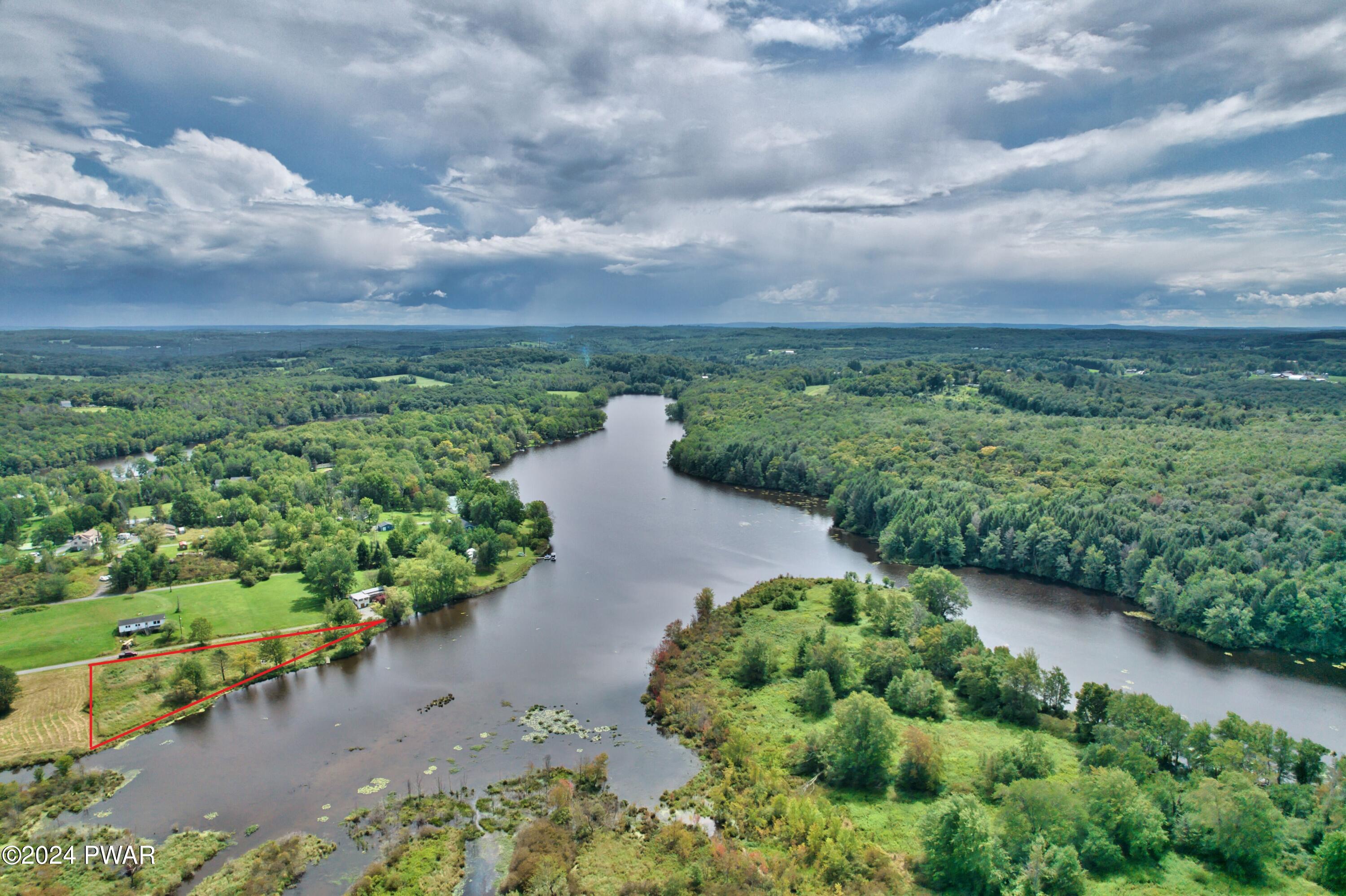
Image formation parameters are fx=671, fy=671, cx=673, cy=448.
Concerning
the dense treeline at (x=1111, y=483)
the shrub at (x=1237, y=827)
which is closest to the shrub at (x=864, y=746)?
the shrub at (x=1237, y=827)

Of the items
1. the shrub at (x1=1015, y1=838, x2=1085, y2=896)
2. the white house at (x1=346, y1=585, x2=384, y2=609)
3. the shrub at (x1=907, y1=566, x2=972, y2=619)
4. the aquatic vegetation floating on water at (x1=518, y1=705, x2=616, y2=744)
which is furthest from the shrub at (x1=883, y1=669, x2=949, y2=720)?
the white house at (x1=346, y1=585, x2=384, y2=609)

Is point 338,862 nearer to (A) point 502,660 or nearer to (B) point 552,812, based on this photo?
(B) point 552,812

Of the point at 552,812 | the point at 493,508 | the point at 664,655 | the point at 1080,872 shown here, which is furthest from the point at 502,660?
the point at 1080,872

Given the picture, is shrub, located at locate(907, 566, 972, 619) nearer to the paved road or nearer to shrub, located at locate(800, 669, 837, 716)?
shrub, located at locate(800, 669, 837, 716)

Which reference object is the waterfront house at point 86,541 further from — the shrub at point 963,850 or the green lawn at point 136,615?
the shrub at point 963,850

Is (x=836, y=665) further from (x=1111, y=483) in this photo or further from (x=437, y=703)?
(x=1111, y=483)

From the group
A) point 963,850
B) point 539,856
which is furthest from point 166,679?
point 963,850
